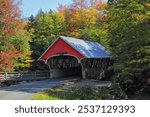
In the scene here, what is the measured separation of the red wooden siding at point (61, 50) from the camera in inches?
1394

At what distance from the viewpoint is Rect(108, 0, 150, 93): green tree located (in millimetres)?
18922

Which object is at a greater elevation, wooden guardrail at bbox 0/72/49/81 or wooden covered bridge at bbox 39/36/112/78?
wooden covered bridge at bbox 39/36/112/78

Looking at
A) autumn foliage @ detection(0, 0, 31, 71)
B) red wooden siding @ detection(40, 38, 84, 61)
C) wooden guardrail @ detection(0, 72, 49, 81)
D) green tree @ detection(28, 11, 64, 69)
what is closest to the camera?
red wooden siding @ detection(40, 38, 84, 61)

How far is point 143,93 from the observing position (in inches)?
896

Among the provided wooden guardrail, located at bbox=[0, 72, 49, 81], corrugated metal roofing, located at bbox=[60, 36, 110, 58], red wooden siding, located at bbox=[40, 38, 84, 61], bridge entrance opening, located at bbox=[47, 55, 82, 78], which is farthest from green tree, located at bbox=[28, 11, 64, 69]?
corrugated metal roofing, located at bbox=[60, 36, 110, 58]

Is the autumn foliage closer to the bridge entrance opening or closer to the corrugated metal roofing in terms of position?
the bridge entrance opening

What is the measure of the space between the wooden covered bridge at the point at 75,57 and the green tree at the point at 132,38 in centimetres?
1298

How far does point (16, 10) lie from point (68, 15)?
15.0m

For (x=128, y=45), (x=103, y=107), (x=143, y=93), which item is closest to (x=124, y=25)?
(x=128, y=45)

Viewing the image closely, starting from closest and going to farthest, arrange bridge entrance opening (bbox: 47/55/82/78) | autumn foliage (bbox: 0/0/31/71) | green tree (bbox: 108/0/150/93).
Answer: green tree (bbox: 108/0/150/93), autumn foliage (bbox: 0/0/31/71), bridge entrance opening (bbox: 47/55/82/78)

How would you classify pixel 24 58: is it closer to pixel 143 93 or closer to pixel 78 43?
pixel 78 43

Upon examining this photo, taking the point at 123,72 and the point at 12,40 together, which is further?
the point at 12,40

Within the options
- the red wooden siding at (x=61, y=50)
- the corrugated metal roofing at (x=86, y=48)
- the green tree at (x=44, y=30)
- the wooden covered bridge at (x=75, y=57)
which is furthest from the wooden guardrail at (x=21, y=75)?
the green tree at (x=44, y=30)

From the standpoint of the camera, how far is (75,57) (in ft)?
120
